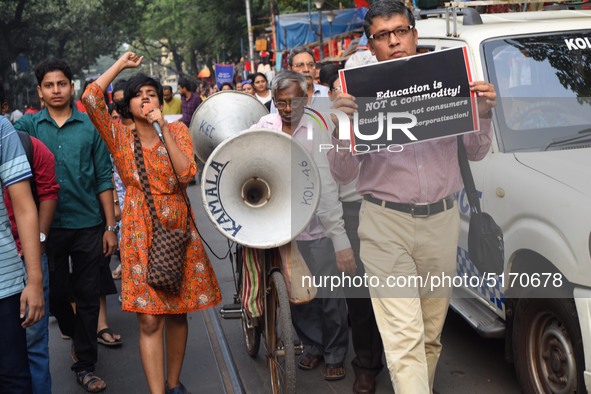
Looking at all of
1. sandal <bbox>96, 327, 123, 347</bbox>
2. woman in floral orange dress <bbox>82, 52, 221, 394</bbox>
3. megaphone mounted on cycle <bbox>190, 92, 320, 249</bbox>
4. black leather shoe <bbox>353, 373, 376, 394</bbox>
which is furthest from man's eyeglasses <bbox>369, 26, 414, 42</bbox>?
sandal <bbox>96, 327, 123, 347</bbox>

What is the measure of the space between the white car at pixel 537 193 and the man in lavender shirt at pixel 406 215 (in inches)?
16.2

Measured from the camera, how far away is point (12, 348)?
312 centimetres

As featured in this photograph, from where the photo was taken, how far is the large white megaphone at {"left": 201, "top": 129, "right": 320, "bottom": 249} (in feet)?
13.0

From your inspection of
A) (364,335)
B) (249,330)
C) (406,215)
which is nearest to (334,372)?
(364,335)

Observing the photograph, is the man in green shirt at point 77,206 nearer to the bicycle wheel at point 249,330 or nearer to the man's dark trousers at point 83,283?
the man's dark trousers at point 83,283

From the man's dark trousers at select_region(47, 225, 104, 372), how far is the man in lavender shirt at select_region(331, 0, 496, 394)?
198cm

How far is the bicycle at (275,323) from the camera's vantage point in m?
3.84

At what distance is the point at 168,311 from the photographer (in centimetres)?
427

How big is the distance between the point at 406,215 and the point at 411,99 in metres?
0.54

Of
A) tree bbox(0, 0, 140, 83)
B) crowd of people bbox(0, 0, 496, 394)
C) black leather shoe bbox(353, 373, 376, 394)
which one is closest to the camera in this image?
crowd of people bbox(0, 0, 496, 394)

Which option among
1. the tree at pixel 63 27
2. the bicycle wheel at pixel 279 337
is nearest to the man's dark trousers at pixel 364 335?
the bicycle wheel at pixel 279 337

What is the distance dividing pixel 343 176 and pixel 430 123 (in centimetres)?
49

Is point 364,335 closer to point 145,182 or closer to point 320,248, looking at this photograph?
point 320,248

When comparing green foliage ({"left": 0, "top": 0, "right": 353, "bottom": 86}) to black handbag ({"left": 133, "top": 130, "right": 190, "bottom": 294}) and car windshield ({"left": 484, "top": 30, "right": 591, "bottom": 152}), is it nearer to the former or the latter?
car windshield ({"left": 484, "top": 30, "right": 591, "bottom": 152})
